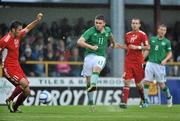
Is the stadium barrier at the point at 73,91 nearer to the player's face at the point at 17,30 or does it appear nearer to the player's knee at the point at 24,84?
the player's knee at the point at 24,84

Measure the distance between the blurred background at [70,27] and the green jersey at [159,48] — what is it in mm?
4348

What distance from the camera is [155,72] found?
22094 mm

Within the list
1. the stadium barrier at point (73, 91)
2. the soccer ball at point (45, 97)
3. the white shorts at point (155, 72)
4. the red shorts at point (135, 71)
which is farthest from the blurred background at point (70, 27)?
the red shorts at point (135, 71)

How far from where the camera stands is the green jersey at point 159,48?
21.8 meters

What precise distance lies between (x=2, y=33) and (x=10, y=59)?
389 inches

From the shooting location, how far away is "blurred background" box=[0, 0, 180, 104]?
1035 inches

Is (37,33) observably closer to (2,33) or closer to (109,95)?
(2,33)

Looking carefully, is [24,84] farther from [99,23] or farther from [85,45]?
[99,23]

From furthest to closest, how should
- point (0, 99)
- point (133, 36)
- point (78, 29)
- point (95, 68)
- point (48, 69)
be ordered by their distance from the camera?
point (78, 29) < point (48, 69) < point (0, 99) < point (133, 36) < point (95, 68)

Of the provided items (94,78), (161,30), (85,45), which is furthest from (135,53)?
(85,45)

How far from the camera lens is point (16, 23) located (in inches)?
659

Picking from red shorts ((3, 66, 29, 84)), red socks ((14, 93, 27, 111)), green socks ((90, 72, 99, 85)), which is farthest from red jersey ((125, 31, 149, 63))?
red socks ((14, 93, 27, 111))

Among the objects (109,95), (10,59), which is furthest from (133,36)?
(109,95)

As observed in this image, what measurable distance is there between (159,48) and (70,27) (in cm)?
716
